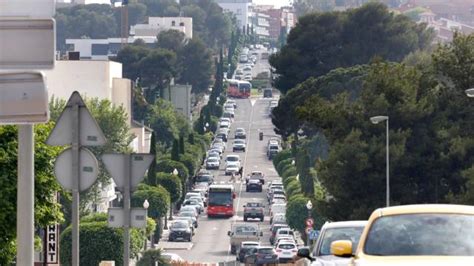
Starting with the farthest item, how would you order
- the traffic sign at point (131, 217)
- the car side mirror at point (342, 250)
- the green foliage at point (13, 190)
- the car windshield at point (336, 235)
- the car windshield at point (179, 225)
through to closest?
the car windshield at point (179, 225) < the green foliage at point (13, 190) < the car windshield at point (336, 235) < the traffic sign at point (131, 217) < the car side mirror at point (342, 250)

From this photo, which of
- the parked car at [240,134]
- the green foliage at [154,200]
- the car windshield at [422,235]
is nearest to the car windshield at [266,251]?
the green foliage at [154,200]

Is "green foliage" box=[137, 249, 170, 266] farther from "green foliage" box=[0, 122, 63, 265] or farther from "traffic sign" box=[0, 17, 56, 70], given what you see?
"traffic sign" box=[0, 17, 56, 70]

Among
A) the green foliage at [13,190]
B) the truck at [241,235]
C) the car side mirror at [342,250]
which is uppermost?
the car side mirror at [342,250]

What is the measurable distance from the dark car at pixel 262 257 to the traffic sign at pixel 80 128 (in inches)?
1811

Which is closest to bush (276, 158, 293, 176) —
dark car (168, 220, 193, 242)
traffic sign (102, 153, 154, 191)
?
dark car (168, 220, 193, 242)

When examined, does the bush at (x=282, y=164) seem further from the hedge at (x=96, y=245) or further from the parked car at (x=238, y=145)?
the hedge at (x=96, y=245)

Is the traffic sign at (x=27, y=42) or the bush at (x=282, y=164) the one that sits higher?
the traffic sign at (x=27, y=42)

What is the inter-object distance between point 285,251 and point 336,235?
45.7 meters

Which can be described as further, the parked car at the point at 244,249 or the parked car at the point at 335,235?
the parked car at the point at 244,249

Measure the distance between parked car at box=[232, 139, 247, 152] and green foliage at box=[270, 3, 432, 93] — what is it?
35.1 meters

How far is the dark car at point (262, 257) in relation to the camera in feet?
216

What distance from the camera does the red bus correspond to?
101438 millimetres

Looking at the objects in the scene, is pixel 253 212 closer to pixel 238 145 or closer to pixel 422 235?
pixel 238 145

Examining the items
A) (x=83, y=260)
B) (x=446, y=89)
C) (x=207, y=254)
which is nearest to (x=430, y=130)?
(x=446, y=89)
